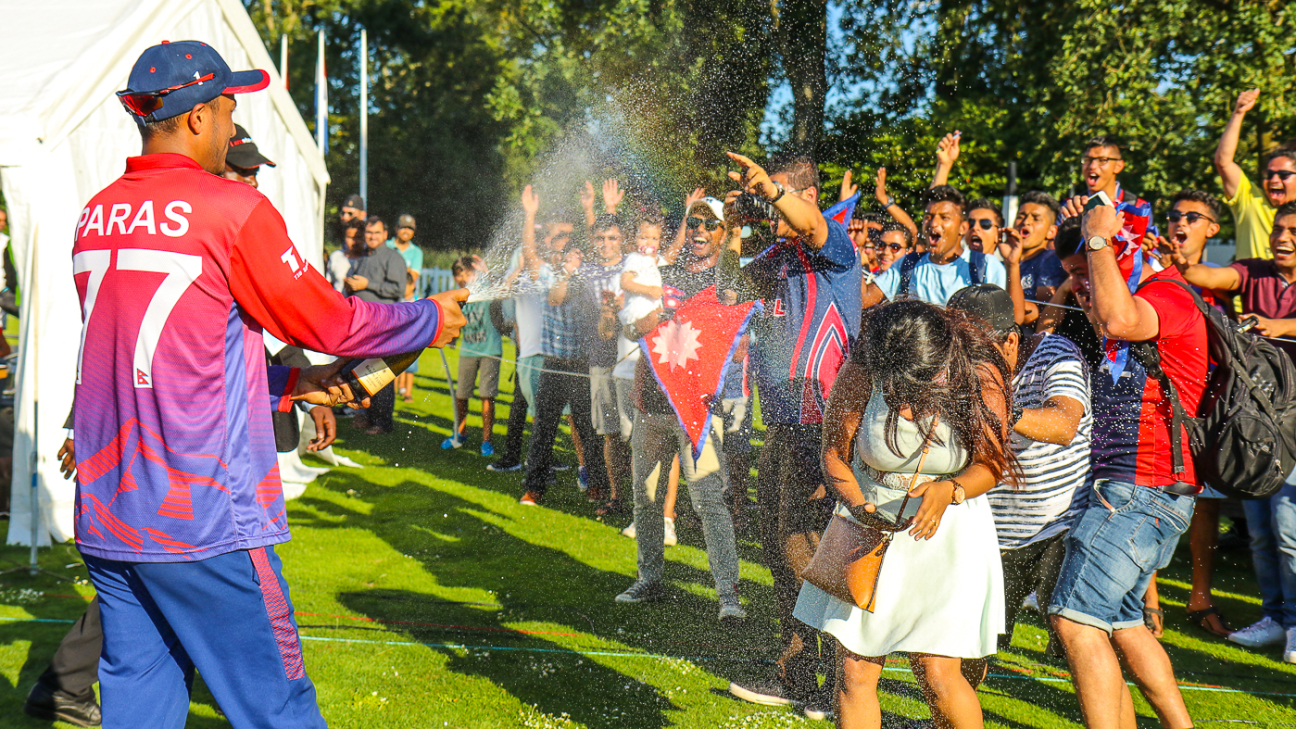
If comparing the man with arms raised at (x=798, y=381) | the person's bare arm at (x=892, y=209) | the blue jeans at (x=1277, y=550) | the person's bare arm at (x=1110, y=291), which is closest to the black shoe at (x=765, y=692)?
the man with arms raised at (x=798, y=381)

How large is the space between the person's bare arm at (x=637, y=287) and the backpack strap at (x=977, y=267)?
1814mm

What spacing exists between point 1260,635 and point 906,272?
268 centimetres

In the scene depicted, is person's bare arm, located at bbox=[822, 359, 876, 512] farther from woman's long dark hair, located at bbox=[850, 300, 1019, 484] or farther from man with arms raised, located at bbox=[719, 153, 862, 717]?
man with arms raised, located at bbox=[719, 153, 862, 717]

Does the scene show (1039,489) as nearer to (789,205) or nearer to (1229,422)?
(1229,422)

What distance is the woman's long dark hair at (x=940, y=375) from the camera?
281 cm

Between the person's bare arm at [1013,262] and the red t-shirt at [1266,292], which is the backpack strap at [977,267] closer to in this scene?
the person's bare arm at [1013,262]

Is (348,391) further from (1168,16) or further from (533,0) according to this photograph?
(533,0)

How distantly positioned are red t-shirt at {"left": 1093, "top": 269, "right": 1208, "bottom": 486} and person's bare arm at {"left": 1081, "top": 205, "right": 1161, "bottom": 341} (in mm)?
151

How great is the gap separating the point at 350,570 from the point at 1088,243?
15.0 feet

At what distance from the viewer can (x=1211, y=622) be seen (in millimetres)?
5086

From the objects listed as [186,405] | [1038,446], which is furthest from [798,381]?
[186,405]

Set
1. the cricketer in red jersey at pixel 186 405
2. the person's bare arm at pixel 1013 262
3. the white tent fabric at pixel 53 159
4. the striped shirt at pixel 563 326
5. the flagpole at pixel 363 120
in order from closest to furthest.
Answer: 1. the cricketer in red jersey at pixel 186 405
2. the person's bare arm at pixel 1013 262
3. the white tent fabric at pixel 53 159
4. the striped shirt at pixel 563 326
5. the flagpole at pixel 363 120

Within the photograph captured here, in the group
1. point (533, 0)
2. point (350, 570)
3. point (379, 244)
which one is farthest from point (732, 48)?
point (533, 0)

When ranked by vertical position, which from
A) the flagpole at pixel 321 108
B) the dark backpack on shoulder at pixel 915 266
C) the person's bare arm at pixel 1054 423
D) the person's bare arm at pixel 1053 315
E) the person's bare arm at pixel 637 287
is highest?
the flagpole at pixel 321 108
